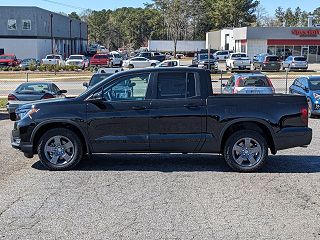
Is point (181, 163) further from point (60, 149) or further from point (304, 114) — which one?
point (304, 114)

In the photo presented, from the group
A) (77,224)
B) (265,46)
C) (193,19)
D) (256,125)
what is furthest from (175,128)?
(193,19)

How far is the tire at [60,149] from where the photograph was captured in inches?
328

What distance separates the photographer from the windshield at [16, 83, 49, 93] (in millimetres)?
17141

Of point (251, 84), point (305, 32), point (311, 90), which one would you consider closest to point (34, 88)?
point (251, 84)

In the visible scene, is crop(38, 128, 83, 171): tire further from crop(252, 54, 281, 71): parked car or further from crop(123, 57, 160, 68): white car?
crop(123, 57, 160, 68): white car

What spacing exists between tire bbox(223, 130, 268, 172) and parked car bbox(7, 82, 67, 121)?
9.84 metres

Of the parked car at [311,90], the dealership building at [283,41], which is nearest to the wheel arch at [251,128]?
the parked car at [311,90]

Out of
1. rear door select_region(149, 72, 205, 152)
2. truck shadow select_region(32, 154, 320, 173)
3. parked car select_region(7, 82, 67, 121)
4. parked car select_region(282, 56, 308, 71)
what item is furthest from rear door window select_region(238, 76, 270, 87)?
parked car select_region(282, 56, 308, 71)

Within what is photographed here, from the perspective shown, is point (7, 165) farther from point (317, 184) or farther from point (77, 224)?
point (317, 184)

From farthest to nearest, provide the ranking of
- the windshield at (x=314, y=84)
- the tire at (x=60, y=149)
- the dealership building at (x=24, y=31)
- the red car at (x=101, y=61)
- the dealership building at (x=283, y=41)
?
the dealership building at (x=24, y=31) → the dealership building at (x=283, y=41) → the red car at (x=101, y=61) → the windshield at (x=314, y=84) → the tire at (x=60, y=149)

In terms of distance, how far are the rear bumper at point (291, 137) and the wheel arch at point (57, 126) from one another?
3296 mm

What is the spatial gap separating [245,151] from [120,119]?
7.32ft

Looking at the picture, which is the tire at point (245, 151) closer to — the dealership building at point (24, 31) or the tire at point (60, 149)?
the tire at point (60, 149)

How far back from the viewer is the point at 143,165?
884 centimetres
